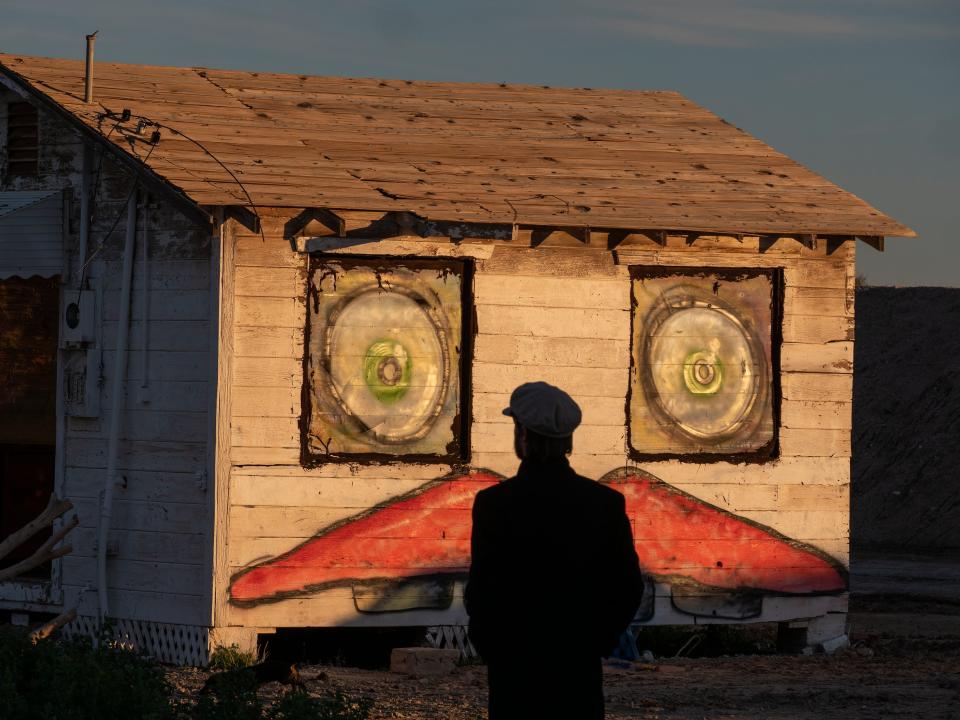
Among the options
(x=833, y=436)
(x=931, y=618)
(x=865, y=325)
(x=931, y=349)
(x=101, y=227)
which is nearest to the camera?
(x=101, y=227)

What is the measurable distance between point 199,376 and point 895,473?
21.8m

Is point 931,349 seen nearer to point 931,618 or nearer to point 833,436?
point 931,618

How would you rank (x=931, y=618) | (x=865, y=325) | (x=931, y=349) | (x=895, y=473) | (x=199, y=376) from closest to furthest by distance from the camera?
(x=199, y=376) < (x=931, y=618) < (x=895, y=473) < (x=931, y=349) < (x=865, y=325)

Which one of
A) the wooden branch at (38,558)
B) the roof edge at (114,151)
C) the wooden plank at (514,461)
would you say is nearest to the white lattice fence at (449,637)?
the wooden plank at (514,461)

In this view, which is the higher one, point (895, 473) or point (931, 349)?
point (931, 349)

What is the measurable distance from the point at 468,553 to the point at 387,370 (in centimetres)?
143

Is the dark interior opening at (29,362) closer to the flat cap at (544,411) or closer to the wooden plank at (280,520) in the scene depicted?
the wooden plank at (280,520)

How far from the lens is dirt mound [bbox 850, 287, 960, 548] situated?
28.4 meters

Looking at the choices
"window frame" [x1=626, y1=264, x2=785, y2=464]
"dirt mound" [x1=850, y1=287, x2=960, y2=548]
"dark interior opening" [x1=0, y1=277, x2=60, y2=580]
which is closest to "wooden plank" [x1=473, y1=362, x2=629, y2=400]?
"window frame" [x1=626, y1=264, x2=785, y2=464]

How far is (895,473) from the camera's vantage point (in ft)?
101

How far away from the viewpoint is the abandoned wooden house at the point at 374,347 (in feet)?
36.6

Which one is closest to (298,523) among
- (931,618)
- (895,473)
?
(931,618)

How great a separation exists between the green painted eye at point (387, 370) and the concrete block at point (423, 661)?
1740 millimetres

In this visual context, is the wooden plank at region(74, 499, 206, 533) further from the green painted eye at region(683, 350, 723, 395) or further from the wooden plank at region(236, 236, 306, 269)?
the green painted eye at region(683, 350, 723, 395)
